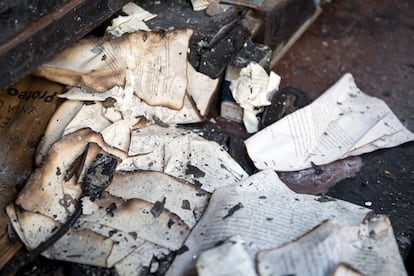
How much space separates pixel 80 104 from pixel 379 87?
4.91 feet

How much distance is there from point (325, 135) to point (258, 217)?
2.22ft

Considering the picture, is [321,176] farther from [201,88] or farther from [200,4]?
[200,4]

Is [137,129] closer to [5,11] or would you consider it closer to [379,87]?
[5,11]

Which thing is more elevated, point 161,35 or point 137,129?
point 161,35

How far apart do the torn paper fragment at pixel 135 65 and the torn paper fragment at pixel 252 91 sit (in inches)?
9.8

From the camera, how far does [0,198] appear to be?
6.51 feet

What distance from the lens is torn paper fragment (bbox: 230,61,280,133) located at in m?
2.37

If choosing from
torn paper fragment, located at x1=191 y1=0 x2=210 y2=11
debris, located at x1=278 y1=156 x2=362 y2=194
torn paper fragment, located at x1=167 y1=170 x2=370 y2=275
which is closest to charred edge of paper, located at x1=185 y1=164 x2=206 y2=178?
torn paper fragment, located at x1=167 y1=170 x2=370 y2=275

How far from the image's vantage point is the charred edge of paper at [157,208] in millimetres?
1900

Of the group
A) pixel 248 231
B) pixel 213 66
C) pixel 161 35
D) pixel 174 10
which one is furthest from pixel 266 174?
pixel 174 10

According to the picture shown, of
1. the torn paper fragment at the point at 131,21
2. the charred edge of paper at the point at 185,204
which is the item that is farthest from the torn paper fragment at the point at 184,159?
the torn paper fragment at the point at 131,21

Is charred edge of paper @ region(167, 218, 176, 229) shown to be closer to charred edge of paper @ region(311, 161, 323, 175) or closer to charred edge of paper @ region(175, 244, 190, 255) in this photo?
charred edge of paper @ region(175, 244, 190, 255)

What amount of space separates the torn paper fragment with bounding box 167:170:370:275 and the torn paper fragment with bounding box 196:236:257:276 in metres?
0.05

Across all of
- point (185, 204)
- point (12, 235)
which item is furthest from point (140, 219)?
point (12, 235)
